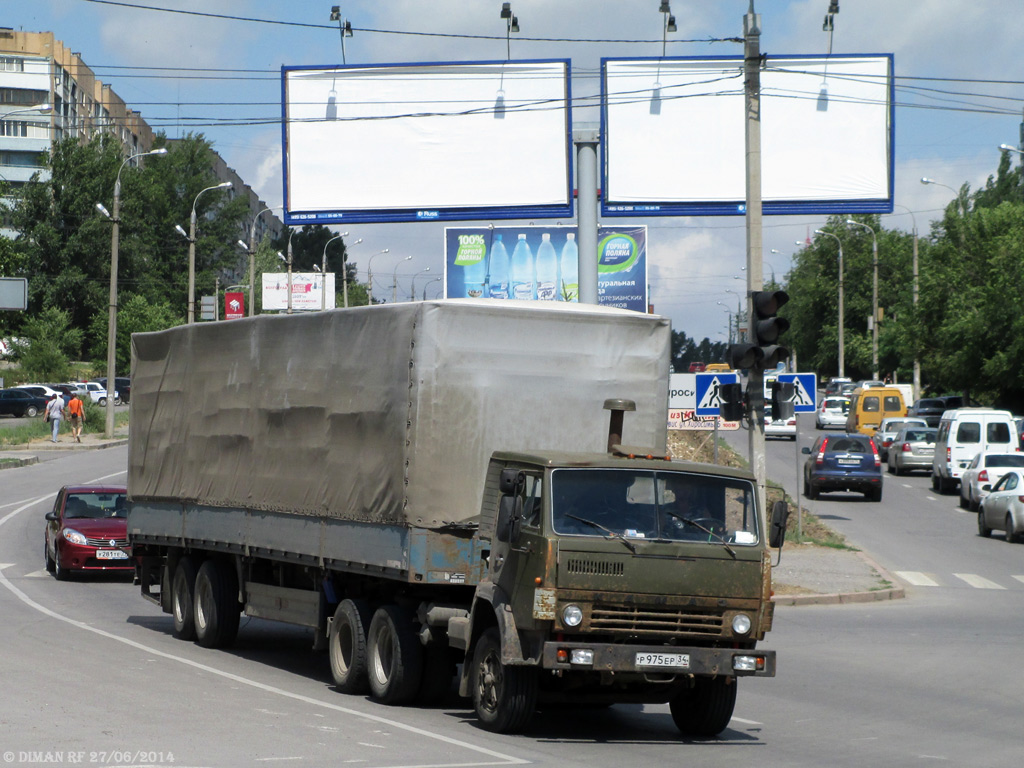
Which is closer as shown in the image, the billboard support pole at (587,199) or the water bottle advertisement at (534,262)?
the billboard support pole at (587,199)

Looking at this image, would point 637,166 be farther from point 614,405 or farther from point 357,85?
point 614,405

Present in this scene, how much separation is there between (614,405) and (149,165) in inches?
4473

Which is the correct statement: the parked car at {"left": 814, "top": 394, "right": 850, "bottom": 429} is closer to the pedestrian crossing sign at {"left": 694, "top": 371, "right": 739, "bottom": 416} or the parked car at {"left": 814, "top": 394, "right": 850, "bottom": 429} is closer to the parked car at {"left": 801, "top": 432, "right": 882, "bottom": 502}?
the parked car at {"left": 801, "top": 432, "right": 882, "bottom": 502}

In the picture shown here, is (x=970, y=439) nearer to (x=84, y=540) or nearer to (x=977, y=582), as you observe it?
(x=977, y=582)

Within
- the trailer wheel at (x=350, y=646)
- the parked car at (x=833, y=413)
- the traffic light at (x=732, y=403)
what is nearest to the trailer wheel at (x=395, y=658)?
the trailer wheel at (x=350, y=646)

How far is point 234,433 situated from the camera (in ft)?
45.6

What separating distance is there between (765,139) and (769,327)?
8713mm

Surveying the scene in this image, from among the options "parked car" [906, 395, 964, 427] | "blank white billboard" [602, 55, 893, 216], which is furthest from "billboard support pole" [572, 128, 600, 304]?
"parked car" [906, 395, 964, 427]

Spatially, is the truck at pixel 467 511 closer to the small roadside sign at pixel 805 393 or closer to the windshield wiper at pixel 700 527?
the windshield wiper at pixel 700 527

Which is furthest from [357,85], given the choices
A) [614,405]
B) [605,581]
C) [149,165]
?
[149,165]

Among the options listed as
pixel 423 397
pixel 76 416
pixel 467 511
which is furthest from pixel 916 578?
pixel 76 416

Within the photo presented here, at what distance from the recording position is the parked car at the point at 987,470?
111 feet

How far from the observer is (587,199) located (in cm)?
2386

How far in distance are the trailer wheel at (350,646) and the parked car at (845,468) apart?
26.4m
